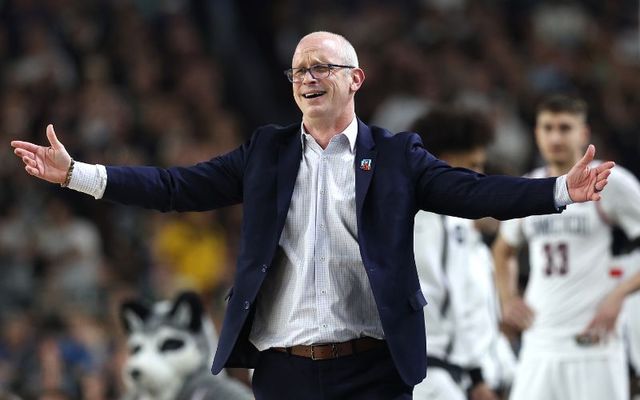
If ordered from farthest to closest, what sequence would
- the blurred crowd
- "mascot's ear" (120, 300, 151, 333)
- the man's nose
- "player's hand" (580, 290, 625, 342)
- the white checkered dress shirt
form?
the blurred crowd
"mascot's ear" (120, 300, 151, 333)
"player's hand" (580, 290, 625, 342)
the man's nose
the white checkered dress shirt

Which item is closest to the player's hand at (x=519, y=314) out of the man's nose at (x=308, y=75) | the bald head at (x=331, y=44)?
the bald head at (x=331, y=44)

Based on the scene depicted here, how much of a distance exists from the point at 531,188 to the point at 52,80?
11.3 metres

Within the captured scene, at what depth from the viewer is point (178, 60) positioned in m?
18.0

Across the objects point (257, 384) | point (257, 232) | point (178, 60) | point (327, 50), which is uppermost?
point (178, 60)

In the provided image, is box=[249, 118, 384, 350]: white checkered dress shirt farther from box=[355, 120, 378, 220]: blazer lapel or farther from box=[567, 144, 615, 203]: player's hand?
box=[567, 144, 615, 203]: player's hand

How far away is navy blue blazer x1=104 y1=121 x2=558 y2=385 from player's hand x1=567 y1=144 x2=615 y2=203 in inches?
5.0

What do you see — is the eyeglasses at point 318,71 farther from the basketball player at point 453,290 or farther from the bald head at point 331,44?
the basketball player at point 453,290

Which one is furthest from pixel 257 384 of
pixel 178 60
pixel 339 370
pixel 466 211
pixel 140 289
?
pixel 178 60

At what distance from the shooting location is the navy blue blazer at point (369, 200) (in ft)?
20.2

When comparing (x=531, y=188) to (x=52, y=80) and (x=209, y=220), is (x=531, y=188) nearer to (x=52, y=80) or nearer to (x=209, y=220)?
(x=209, y=220)

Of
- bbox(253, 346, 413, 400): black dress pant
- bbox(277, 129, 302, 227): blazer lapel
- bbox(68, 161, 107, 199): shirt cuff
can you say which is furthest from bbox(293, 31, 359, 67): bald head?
bbox(253, 346, 413, 400): black dress pant

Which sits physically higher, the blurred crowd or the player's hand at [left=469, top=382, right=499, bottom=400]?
the blurred crowd

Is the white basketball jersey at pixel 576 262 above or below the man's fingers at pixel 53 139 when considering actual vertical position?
below

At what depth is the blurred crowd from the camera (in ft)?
48.3
